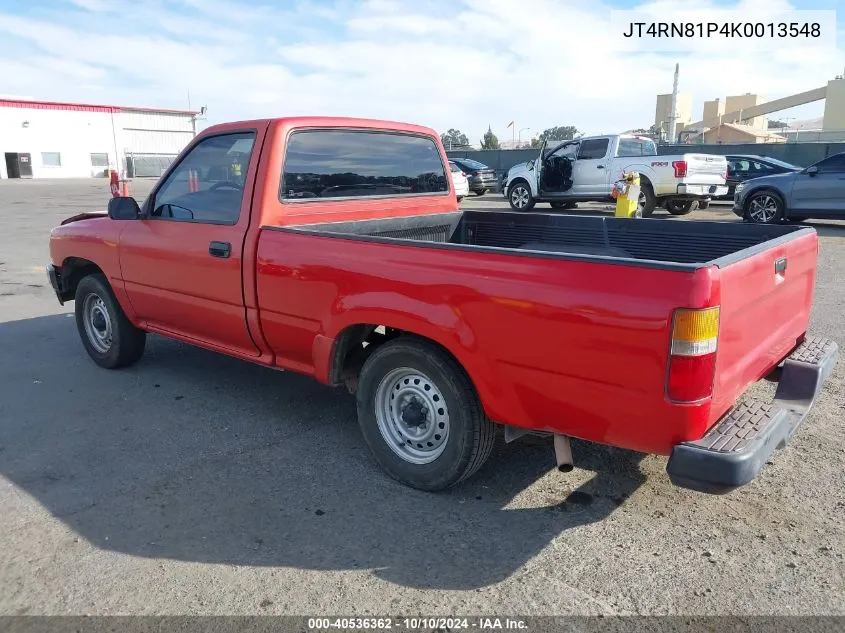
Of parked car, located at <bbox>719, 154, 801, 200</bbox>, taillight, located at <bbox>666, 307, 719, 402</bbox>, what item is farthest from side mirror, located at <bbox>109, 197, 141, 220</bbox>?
parked car, located at <bbox>719, 154, 801, 200</bbox>

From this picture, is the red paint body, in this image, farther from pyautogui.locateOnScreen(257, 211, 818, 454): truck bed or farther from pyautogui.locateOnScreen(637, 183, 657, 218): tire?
pyautogui.locateOnScreen(637, 183, 657, 218): tire

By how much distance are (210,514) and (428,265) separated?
5.26 feet

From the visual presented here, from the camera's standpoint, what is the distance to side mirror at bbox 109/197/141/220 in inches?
184

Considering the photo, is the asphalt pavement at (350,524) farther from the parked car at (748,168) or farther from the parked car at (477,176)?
the parked car at (477,176)

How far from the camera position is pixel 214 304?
423 cm

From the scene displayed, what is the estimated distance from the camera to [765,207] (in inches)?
551

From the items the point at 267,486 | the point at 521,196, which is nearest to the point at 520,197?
the point at 521,196

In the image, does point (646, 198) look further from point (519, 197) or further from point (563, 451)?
point (563, 451)

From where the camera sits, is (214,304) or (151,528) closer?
(151,528)

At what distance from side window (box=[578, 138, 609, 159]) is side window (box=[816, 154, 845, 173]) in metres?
4.81

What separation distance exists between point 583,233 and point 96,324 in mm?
3914

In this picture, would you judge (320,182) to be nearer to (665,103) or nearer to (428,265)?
(428,265)

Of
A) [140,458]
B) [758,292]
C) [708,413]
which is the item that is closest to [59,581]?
[140,458]

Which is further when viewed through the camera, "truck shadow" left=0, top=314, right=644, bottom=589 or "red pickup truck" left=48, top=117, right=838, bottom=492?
"truck shadow" left=0, top=314, right=644, bottom=589
